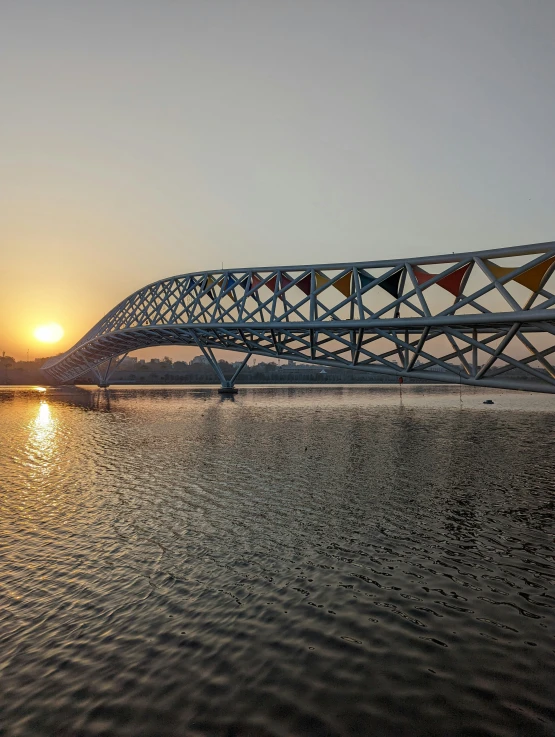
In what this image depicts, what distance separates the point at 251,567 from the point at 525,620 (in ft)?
16.5

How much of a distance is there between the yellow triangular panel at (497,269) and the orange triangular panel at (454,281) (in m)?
2.63

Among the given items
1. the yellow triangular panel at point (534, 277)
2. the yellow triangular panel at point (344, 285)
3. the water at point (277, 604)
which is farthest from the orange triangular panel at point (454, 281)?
the water at point (277, 604)

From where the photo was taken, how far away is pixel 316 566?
1020 centimetres

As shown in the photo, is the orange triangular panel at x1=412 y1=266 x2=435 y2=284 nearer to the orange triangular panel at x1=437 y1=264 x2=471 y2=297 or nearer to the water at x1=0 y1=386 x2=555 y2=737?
the orange triangular panel at x1=437 y1=264 x2=471 y2=297

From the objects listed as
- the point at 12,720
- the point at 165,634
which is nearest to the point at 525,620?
the point at 165,634

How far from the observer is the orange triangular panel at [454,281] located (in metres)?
29.8

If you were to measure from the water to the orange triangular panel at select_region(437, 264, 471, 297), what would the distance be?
556 inches

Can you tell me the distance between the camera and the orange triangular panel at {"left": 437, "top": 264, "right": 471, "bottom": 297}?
97.8 feet

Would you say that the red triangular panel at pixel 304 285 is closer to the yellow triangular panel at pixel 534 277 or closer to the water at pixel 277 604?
the yellow triangular panel at pixel 534 277

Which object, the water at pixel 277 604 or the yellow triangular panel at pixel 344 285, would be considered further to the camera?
the yellow triangular panel at pixel 344 285

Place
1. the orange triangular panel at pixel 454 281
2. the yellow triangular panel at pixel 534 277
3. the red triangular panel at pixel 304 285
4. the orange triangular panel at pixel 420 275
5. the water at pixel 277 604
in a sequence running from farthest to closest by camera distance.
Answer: the red triangular panel at pixel 304 285, the orange triangular panel at pixel 420 275, the orange triangular panel at pixel 454 281, the yellow triangular panel at pixel 534 277, the water at pixel 277 604

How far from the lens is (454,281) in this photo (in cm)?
3038

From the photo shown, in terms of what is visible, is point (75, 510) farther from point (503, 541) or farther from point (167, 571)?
point (503, 541)

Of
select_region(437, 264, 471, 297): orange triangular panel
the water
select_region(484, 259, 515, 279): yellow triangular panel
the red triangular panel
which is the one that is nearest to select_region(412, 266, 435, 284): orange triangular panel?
select_region(437, 264, 471, 297): orange triangular panel
